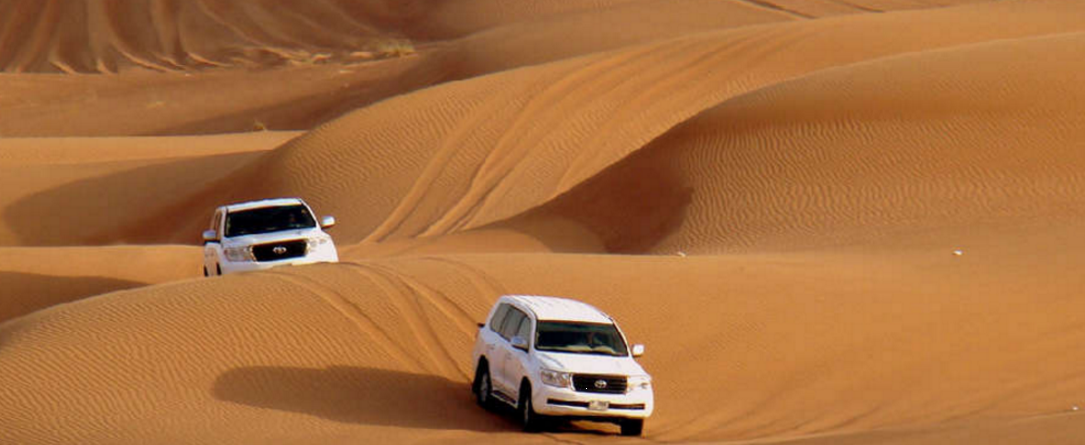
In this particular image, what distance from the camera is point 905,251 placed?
24.6 m

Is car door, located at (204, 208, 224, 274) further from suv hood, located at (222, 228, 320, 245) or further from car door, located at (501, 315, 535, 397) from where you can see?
car door, located at (501, 315, 535, 397)

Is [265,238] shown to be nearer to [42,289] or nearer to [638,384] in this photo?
[42,289]

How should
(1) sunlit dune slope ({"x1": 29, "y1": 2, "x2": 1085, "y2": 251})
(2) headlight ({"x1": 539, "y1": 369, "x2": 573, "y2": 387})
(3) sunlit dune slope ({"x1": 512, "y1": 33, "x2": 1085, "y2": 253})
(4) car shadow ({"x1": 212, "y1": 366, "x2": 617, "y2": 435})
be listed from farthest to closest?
(1) sunlit dune slope ({"x1": 29, "y1": 2, "x2": 1085, "y2": 251}), (3) sunlit dune slope ({"x1": 512, "y1": 33, "x2": 1085, "y2": 253}), (4) car shadow ({"x1": 212, "y1": 366, "x2": 617, "y2": 435}), (2) headlight ({"x1": 539, "y1": 369, "x2": 573, "y2": 387})

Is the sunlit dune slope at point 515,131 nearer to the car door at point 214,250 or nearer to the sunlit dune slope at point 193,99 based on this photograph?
the car door at point 214,250

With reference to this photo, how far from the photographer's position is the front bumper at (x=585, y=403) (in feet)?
50.8

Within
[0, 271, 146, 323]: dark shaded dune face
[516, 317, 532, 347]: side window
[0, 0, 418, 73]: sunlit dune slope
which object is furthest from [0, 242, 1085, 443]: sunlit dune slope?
[0, 0, 418, 73]: sunlit dune slope

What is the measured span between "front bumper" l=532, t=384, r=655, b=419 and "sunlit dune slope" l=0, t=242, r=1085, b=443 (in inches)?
23.0

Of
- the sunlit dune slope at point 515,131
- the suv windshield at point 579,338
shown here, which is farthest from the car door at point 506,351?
the sunlit dune slope at point 515,131

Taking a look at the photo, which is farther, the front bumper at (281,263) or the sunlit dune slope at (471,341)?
the front bumper at (281,263)

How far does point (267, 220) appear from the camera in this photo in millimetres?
23078

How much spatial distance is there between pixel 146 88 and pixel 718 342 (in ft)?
130

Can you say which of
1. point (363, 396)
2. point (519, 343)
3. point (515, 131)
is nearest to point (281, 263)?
point (363, 396)

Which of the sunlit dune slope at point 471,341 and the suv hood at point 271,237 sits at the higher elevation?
the suv hood at point 271,237

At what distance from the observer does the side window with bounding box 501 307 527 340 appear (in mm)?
16859
